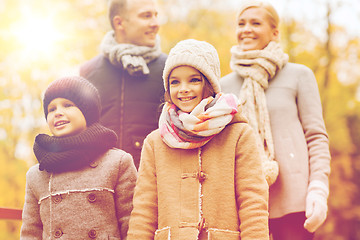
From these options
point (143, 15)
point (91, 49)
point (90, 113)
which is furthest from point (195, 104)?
point (91, 49)

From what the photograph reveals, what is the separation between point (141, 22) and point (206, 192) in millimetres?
1825

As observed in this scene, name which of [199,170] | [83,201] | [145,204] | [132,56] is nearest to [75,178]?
[83,201]

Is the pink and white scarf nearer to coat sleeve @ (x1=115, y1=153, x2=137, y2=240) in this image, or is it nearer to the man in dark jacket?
coat sleeve @ (x1=115, y1=153, x2=137, y2=240)

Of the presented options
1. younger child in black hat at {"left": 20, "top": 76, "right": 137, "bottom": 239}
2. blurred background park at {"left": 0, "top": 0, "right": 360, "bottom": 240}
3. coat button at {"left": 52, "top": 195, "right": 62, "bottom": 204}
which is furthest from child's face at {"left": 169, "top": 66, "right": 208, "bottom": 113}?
blurred background park at {"left": 0, "top": 0, "right": 360, "bottom": 240}

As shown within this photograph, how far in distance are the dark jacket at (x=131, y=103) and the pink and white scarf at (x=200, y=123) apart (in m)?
0.92

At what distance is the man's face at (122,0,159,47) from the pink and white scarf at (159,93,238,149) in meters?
1.36

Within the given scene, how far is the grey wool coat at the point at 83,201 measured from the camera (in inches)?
109

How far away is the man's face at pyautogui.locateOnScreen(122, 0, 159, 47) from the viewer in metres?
3.87

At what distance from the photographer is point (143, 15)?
12.7 ft

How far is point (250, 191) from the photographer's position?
2527 millimetres

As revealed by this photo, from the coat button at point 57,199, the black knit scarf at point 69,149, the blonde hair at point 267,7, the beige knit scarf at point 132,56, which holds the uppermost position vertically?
the blonde hair at point 267,7

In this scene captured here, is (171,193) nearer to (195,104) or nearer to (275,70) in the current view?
(195,104)

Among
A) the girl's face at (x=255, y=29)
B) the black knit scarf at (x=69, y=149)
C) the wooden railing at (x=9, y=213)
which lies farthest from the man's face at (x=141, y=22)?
the wooden railing at (x=9, y=213)

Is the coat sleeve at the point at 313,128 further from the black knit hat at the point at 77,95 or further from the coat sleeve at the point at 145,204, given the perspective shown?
the black knit hat at the point at 77,95
